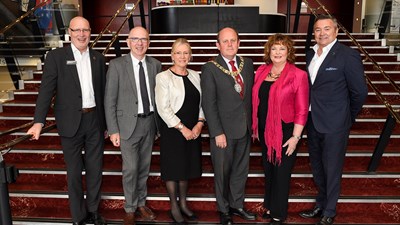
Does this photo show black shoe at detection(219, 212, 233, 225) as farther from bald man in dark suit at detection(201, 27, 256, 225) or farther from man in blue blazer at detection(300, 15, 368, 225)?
man in blue blazer at detection(300, 15, 368, 225)

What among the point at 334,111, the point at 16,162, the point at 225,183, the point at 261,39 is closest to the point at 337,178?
the point at 334,111

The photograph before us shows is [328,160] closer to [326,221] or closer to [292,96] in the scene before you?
[326,221]

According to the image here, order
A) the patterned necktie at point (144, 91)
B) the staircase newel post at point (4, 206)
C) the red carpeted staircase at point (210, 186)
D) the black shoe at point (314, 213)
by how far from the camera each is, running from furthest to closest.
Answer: the red carpeted staircase at point (210, 186) → the black shoe at point (314, 213) → the patterned necktie at point (144, 91) → the staircase newel post at point (4, 206)

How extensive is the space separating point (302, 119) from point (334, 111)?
0.29m

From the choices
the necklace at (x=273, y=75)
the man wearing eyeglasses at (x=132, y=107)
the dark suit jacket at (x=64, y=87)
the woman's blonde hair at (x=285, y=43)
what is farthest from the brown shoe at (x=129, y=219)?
the woman's blonde hair at (x=285, y=43)

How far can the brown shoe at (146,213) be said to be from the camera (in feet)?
10.4

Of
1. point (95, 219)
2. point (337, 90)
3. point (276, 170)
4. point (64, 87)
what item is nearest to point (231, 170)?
point (276, 170)

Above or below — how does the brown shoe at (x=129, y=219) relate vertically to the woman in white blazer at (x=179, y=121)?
below

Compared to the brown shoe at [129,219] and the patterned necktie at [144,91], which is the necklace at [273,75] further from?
the brown shoe at [129,219]

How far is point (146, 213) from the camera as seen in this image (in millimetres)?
3164

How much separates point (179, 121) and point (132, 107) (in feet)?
1.32

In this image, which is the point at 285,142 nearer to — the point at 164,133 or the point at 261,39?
the point at 164,133

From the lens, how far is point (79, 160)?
293 centimetres

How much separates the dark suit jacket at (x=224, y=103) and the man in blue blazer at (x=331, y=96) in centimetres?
53
